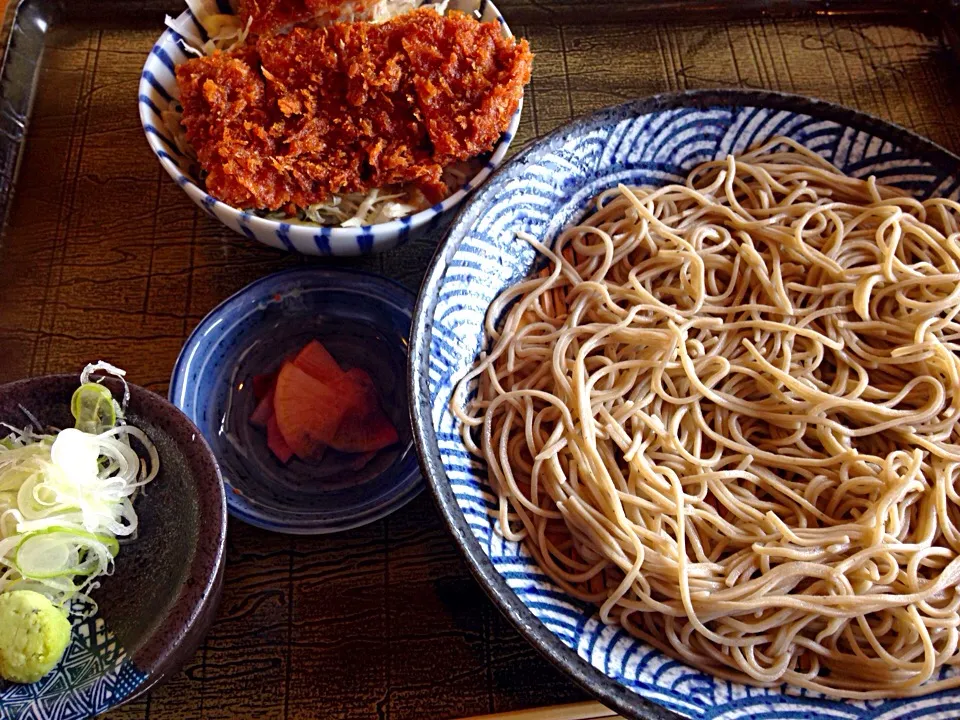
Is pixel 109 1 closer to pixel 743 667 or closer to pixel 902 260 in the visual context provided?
pixel 902 260

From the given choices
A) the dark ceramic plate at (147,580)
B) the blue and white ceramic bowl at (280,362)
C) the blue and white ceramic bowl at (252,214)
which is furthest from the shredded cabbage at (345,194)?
the dark ceramic plate at (147,580)

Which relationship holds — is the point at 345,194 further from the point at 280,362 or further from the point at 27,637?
the point at 27,637

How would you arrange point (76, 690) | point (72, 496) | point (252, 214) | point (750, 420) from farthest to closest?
point (252, 214), point (750, 420), point (72, 496), point (76, 690)

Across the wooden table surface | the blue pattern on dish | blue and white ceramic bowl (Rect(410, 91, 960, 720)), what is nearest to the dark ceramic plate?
the blue pattern on dish

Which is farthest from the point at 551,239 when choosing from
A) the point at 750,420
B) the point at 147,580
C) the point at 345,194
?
the point at 147,580

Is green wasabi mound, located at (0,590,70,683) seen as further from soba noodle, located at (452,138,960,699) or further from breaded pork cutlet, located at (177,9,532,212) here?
breaded pork cutlet, located at (177,9,532,212)

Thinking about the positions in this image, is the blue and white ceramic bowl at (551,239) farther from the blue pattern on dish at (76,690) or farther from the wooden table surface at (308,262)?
the blue pattern on dish at (76,690)
